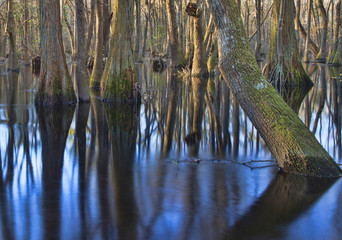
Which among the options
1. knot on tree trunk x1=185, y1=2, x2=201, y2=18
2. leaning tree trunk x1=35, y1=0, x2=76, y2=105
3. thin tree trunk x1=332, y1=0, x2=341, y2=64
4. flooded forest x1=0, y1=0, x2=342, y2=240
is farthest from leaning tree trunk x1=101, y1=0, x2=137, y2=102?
thin tree trunk x1=332, y1=0, x2=341, y2=64

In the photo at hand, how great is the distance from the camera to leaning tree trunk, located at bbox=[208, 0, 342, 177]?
5.49m

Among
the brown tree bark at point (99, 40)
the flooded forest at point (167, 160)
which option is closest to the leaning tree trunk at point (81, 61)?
the flooded forest at point (167, 160)

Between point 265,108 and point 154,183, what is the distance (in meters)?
1.83

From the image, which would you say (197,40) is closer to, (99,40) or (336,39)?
(99,40)

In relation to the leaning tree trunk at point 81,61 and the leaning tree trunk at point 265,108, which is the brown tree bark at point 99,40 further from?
the leaning tree trunk at point 265,108

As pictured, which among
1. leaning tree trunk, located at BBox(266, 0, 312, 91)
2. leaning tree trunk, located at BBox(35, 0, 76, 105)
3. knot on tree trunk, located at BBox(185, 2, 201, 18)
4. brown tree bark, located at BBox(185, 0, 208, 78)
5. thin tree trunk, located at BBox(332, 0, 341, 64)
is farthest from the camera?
thin tree trunk, located at BBox(332, 0, 341, 64)

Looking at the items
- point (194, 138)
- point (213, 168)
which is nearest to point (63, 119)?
point (194, 138)

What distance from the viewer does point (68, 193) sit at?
4.99m

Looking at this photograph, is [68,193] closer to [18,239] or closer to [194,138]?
[18,239]

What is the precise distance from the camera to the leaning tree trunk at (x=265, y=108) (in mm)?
5492

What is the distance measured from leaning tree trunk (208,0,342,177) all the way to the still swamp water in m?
0.23

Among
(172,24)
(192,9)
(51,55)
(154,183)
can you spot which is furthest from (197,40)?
(154,183)

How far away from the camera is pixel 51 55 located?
36.8ft

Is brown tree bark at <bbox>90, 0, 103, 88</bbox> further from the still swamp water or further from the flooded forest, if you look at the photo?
the still swamp water
